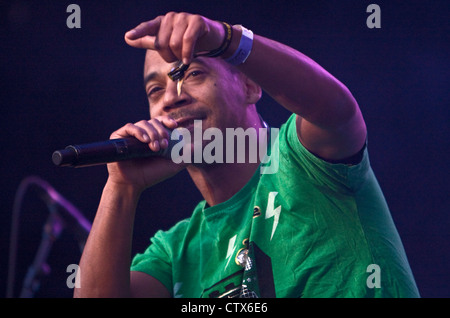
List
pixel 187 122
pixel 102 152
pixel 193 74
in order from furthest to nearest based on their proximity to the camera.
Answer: pixel 193 74
pixel 187 122
pixel 102 152

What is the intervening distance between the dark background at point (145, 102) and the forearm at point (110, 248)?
988mm

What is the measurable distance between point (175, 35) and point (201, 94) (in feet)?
2.41

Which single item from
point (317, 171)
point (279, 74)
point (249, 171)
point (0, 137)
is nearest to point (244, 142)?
point (249, 171)

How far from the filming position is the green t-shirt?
1459mm

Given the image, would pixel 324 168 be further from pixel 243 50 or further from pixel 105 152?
pixel 105 152

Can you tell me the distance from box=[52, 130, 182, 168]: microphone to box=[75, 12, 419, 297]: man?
0.12 feet

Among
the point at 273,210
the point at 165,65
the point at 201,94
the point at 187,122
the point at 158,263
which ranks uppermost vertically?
the point at 165,65

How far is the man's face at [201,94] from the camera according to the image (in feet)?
5.91

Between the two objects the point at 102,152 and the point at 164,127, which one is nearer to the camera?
the point at 102,152

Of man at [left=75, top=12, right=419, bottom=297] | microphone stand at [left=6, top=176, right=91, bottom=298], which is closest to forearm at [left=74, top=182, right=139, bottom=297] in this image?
man at [left=75, top=12, right=419, bottom=297]

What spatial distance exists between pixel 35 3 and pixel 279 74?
1.78 meters

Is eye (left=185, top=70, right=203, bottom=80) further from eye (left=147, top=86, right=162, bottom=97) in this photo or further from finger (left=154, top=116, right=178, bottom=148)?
finger (left=154, top=116, right=178, bottom=148)

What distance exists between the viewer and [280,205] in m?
1.60

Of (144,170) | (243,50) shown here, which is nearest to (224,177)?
(144,170)
